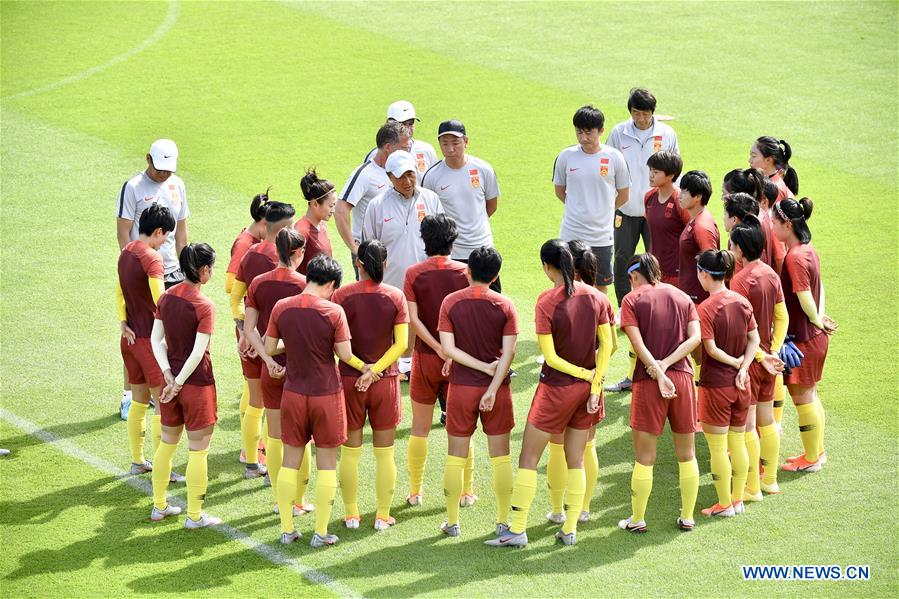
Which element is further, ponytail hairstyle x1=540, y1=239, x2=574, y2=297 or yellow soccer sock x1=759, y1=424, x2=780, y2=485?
yellow soccer sock x1=759, y1=424, x2=780, y2=485

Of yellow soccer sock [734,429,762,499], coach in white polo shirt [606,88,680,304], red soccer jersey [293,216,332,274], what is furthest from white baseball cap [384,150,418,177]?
yellow soccer sock [734,429,762,499]

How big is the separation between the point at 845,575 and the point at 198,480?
461cm

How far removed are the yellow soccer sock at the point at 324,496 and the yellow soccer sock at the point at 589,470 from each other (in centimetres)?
186

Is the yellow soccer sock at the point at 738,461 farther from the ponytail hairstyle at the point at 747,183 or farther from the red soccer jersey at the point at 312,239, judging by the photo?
the red soccer jersey at the point at 312,239

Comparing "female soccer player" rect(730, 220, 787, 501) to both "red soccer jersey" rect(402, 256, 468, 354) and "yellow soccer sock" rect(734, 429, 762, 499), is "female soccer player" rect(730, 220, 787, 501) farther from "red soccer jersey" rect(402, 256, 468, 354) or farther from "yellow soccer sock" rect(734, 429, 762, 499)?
"red soccer jersey" rect(402, 256, 468, 354)

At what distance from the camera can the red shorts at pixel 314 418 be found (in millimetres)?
7902

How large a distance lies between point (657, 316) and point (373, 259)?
2.06 meters

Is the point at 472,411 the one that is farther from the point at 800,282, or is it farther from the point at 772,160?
the point at 772,160

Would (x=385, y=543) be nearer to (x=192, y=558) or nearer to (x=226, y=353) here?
(x=192, y=558)

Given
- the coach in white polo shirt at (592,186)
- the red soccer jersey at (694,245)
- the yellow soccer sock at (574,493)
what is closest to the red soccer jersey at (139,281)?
the yellow soccer sock at (574,493)

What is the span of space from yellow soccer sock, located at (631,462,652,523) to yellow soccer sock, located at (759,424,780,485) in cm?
119

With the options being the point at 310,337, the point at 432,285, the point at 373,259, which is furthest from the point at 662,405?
the point at 310,337

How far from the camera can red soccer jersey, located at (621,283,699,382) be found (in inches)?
319

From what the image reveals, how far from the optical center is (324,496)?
317 inches
